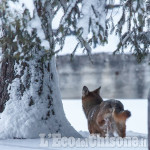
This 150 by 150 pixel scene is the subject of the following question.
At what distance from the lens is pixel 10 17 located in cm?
426

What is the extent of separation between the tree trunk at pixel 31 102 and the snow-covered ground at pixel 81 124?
27 cm

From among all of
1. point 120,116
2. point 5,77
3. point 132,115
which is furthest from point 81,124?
point 120,116

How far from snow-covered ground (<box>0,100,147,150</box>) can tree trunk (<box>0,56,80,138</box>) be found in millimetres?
271

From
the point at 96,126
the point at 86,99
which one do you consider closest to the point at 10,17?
the point at 96,126

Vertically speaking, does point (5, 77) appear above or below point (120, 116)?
above

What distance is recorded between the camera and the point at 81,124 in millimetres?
9734

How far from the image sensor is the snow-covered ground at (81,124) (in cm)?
505

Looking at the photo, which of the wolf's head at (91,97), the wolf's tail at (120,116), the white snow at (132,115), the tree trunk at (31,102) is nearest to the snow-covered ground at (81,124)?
the white snow at (132,115)

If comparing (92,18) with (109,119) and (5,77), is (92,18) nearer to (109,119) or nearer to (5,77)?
(109,119)

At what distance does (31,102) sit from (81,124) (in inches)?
154

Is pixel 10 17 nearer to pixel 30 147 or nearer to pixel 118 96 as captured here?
pixel 30 147

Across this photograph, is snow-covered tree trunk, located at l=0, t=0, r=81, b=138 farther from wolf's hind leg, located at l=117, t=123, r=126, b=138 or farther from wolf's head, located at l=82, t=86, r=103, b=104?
wolf's head, located at l=82, t=86, r=103, b=104

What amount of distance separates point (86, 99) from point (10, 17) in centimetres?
318

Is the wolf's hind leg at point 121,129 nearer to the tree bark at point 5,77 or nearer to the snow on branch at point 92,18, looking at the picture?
the tree bark at point 5,77
